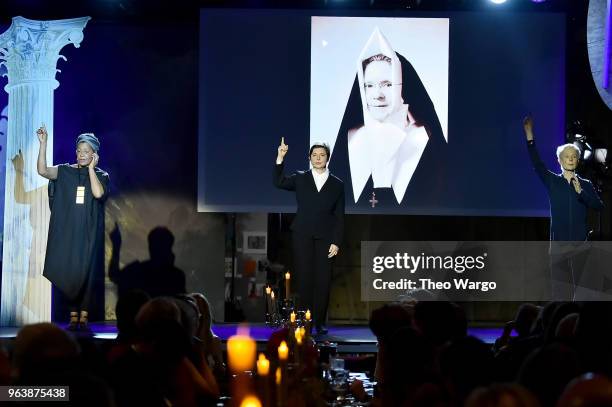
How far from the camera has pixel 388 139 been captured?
8.39 metres

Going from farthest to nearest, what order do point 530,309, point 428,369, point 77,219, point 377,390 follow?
point 77,219 < point 530,309 < point 377,390 < point 428,369

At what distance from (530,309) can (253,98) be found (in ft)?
14.3

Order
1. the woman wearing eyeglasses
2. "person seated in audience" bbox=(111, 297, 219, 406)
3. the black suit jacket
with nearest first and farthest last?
1. "person seated in audience" bbox=(111, 297, 219, 406)
2. the black suit jacket
3. the woman wearing eyeglasses

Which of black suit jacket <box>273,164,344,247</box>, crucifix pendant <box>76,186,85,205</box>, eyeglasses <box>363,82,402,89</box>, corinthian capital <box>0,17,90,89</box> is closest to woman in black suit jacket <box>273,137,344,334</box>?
black suit jacket <box>273,164,344,247</box>

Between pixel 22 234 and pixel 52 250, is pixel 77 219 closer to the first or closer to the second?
pixel 52 250

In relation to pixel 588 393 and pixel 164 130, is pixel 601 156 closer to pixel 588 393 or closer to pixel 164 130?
pixel 164 130

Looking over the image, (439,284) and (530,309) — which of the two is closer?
(530,309)

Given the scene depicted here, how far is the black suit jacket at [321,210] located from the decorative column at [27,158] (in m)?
2.59

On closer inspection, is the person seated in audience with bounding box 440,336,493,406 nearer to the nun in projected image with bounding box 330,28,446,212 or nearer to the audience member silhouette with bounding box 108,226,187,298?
the nun in projected image with bounding box 330,28,446,212

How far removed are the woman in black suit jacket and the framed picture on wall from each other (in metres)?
1.08

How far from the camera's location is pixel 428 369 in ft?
9.81

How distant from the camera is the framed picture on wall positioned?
8.70m

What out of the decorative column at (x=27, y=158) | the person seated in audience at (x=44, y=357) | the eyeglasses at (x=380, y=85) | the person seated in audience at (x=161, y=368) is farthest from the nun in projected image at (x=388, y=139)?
the person seated in audience at (x=44, y=357)

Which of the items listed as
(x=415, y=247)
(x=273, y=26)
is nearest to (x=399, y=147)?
(x=415, y=247)
